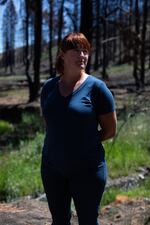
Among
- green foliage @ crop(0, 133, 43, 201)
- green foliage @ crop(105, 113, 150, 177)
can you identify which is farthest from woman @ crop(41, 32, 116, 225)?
green foliage @ crop(105, 113, 150, 177)

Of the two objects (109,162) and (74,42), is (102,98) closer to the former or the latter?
(74,42)

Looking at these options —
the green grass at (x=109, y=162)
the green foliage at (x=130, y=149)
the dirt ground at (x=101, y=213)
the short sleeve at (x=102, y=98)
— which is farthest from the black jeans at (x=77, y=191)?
the green foliage at (x=130, y=149)

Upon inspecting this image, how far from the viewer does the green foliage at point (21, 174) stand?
9016 mm

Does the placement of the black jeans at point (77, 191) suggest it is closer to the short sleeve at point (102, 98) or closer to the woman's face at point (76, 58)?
the short sleeve at point (102, 98)

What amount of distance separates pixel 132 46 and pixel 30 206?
10.4 ft

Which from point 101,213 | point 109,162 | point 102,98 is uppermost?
point 102,98

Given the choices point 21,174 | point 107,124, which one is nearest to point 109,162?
point 21,174

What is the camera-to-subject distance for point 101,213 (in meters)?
7.74

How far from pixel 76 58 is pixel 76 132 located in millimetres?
509

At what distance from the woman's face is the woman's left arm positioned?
0.37 metres

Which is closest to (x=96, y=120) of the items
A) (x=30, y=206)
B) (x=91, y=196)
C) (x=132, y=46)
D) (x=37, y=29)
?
(x=91, y=196)

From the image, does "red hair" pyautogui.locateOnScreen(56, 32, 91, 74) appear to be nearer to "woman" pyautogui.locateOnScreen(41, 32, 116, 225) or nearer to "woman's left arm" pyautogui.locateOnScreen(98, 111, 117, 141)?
"woman" pyautogui.locateOnScreen(41, 32, 116, 225)

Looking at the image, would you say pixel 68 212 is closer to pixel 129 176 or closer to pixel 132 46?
pixel 132 46

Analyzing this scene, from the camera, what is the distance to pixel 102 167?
4078mm
